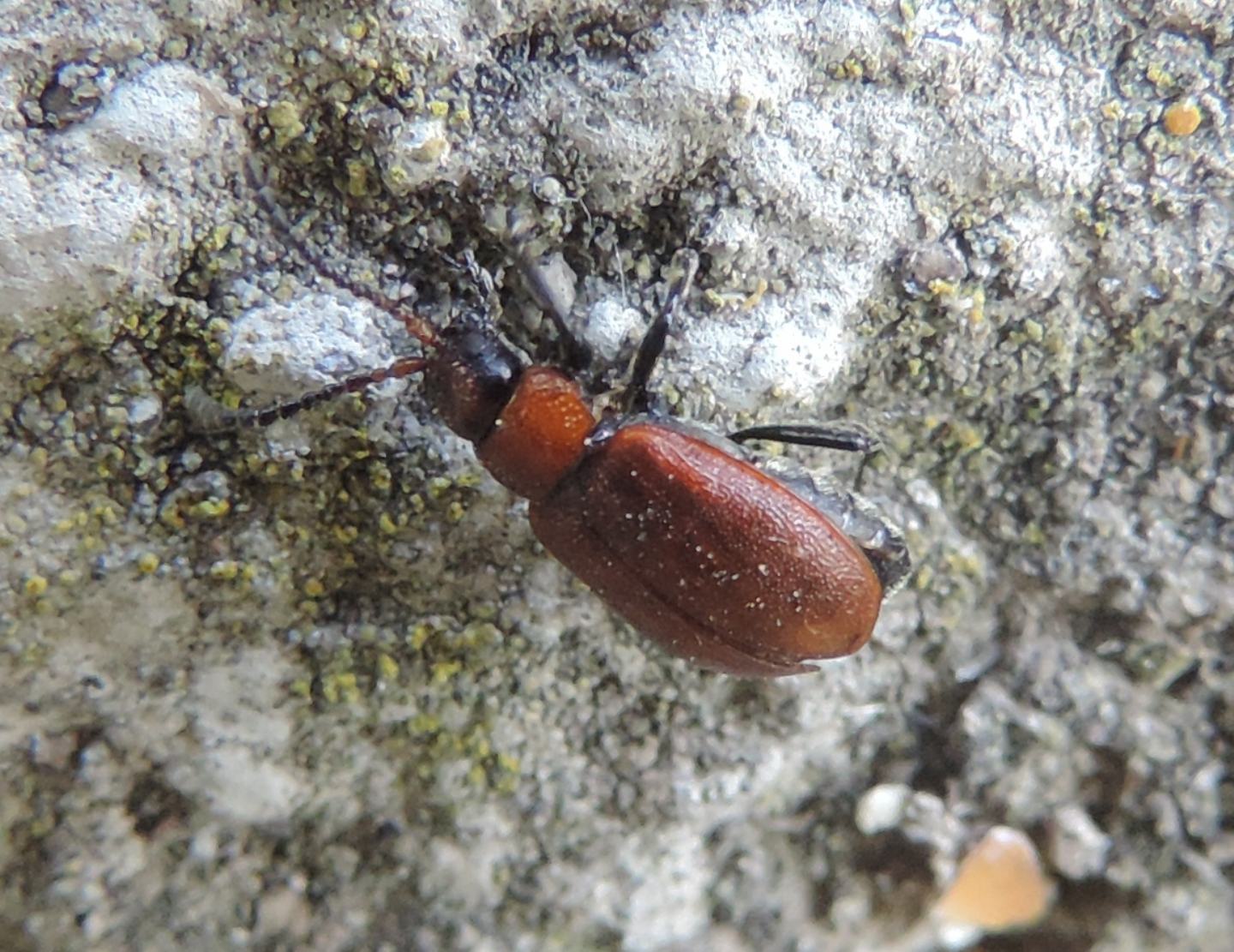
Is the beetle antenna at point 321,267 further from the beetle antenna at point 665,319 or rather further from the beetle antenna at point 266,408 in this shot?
the beetle antenna at point 665,319

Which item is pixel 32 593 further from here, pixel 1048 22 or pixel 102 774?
pixel 1048 22

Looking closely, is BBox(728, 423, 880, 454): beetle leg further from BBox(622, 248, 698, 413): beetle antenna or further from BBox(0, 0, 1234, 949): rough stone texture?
BBox(622, 248, 698, 413): beetle antenna

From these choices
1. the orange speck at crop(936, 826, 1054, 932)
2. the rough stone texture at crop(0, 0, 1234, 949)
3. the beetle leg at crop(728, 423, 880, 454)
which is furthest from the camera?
the orange speck at crop(936, 826, 1054, 932)

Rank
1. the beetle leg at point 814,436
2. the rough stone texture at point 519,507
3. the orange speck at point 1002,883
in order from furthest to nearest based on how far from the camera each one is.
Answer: the orange speck at point 1002,883 → the beetle leg at point 814,436 → the rough stone texture at point 519,507

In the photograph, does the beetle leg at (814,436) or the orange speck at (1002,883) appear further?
the orange speck at (1002,883)

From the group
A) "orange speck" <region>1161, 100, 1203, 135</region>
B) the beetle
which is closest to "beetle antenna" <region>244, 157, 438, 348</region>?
the beetle

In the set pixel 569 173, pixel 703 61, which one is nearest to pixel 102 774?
pixel 569 173

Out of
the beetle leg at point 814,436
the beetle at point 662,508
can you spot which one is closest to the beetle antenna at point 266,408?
the beetle at point 662,508
